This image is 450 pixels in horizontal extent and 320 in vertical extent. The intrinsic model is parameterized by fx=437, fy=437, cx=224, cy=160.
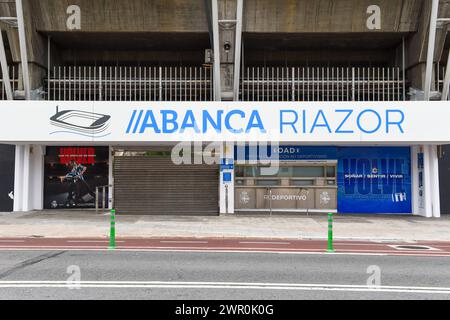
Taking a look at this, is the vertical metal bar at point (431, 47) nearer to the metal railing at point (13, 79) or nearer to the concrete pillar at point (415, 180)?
the concrete pillar at point (415, 180)

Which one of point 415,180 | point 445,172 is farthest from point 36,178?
point 445,172

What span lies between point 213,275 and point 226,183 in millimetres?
10833

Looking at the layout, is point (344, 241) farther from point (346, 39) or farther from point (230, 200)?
point (346, 39)

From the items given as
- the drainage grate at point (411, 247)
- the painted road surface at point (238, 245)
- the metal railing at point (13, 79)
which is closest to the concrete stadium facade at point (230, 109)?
the metal railing at point (13, 79)

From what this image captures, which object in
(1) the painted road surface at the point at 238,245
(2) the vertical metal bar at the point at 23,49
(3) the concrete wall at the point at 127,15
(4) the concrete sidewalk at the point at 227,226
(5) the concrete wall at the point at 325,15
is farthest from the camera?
(3) the concrete wall at the point at 127,15

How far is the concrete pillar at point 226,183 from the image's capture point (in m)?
19.0

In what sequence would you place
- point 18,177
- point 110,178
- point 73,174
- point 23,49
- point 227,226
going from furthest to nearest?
point 73,174, point 110,178, point 18,177, point 23,49, point 227,226

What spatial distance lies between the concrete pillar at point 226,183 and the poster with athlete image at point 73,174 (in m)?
5.49

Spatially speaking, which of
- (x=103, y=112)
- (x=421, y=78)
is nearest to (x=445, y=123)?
(x=421, y=78)

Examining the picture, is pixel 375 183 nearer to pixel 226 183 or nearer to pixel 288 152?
pixel 288 152

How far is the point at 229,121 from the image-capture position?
1725 cm

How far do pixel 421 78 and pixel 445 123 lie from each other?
8.50 ft

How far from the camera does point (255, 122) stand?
17.2m

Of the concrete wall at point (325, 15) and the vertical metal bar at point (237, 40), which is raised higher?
the concrete wall at point (325, 15)
